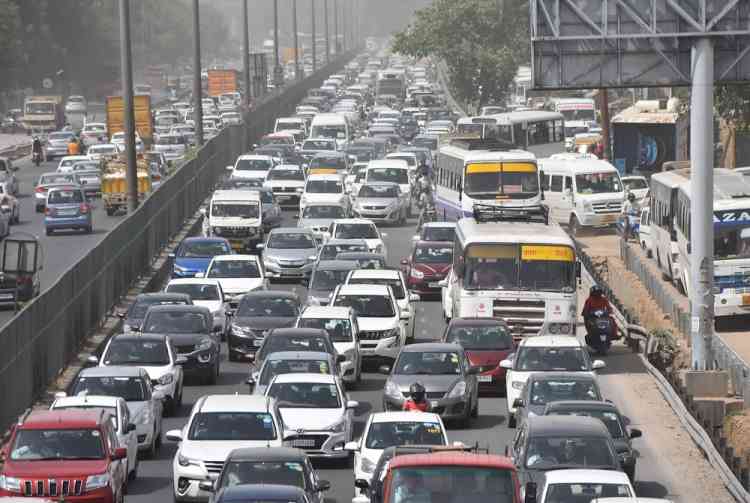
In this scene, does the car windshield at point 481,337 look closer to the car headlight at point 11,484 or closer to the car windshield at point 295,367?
the car windshield at point 295,367

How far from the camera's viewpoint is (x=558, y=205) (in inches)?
2566

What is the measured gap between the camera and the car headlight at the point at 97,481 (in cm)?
2379

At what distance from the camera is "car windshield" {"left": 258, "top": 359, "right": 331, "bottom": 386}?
31.9 meters

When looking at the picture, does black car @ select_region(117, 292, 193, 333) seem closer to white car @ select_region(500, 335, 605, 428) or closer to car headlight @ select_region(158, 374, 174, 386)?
car headlight @ select_region(158, 374, 174, 386)

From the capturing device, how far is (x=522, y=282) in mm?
38875

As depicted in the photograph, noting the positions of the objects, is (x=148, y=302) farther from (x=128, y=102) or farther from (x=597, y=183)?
(x=597, y=183)

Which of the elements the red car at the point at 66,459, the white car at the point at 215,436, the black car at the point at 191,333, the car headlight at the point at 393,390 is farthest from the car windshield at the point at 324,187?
the red car at the point at 66,459

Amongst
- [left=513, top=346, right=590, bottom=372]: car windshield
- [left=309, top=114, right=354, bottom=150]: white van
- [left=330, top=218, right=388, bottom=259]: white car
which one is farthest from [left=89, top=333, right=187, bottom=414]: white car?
[left=309, top=114, right=354, bottom=150]: white van

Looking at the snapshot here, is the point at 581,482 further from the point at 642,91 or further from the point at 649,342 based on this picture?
the point at 642,91

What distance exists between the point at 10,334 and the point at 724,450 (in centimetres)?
1155

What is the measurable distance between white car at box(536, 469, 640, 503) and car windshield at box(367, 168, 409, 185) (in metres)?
45.3

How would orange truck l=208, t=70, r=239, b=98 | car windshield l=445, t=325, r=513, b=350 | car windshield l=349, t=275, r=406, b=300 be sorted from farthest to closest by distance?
orange truck l=208, t=70, r=239, b=98
car windshield l=349, t=275, r=406, b=300
car windshield l=445, t=325, r=513, b=350

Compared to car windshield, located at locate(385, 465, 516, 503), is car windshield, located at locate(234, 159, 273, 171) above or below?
below

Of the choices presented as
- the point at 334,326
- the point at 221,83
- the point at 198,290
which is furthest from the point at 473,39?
the point at 334,326
